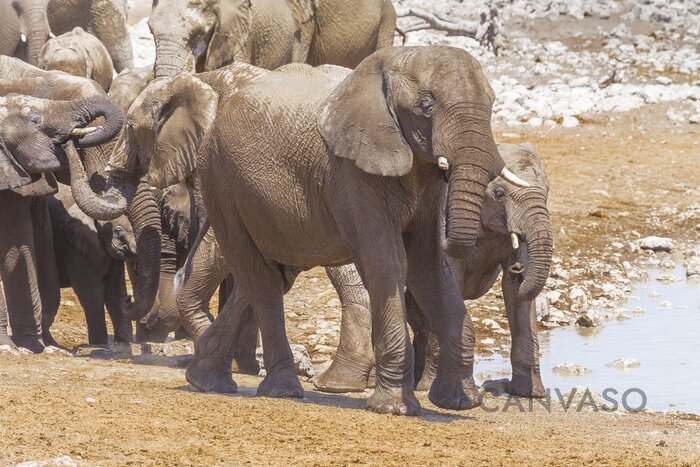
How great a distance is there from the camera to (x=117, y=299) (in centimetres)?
1093

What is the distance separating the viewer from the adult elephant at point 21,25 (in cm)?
1548

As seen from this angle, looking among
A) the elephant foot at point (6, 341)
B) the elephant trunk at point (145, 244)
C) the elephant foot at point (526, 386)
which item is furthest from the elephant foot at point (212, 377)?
the elephant trunk at point (145, 244)

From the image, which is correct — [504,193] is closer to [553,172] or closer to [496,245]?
[496,245]

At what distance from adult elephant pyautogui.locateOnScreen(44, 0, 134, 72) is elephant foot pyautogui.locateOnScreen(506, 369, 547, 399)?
8.43 meters

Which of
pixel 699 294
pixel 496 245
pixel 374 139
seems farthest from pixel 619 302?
pixel 374 139

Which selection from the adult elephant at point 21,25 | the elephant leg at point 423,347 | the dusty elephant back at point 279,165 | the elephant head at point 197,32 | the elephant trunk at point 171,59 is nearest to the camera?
the dusty elephant back at point 279,165

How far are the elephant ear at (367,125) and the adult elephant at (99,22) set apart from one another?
9144mm

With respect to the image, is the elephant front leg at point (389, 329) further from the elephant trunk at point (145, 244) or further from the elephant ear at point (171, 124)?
the elephant trunk at point (145, 244)

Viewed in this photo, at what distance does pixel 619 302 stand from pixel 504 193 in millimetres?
4258

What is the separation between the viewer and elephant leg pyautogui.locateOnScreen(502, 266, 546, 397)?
27.6ft

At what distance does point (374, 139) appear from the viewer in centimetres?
691

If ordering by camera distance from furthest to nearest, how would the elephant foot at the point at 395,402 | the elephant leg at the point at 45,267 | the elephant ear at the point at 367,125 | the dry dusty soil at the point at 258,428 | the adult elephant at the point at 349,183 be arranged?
the elephant leg at the point at 45,267 → the elephant foot at the point at 395,402 → the elephant ear at the point at 367,125 → the adult elephant at the point at 349,183 → the dry dusty soil at the point at 258,428

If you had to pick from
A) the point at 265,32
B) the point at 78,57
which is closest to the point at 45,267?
the point at 265,32

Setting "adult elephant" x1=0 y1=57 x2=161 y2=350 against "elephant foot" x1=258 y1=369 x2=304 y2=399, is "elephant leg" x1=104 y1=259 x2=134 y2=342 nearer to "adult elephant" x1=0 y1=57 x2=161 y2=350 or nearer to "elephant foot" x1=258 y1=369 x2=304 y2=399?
"adult elephant" x1=0 y1=57 x2=161 y2=350
